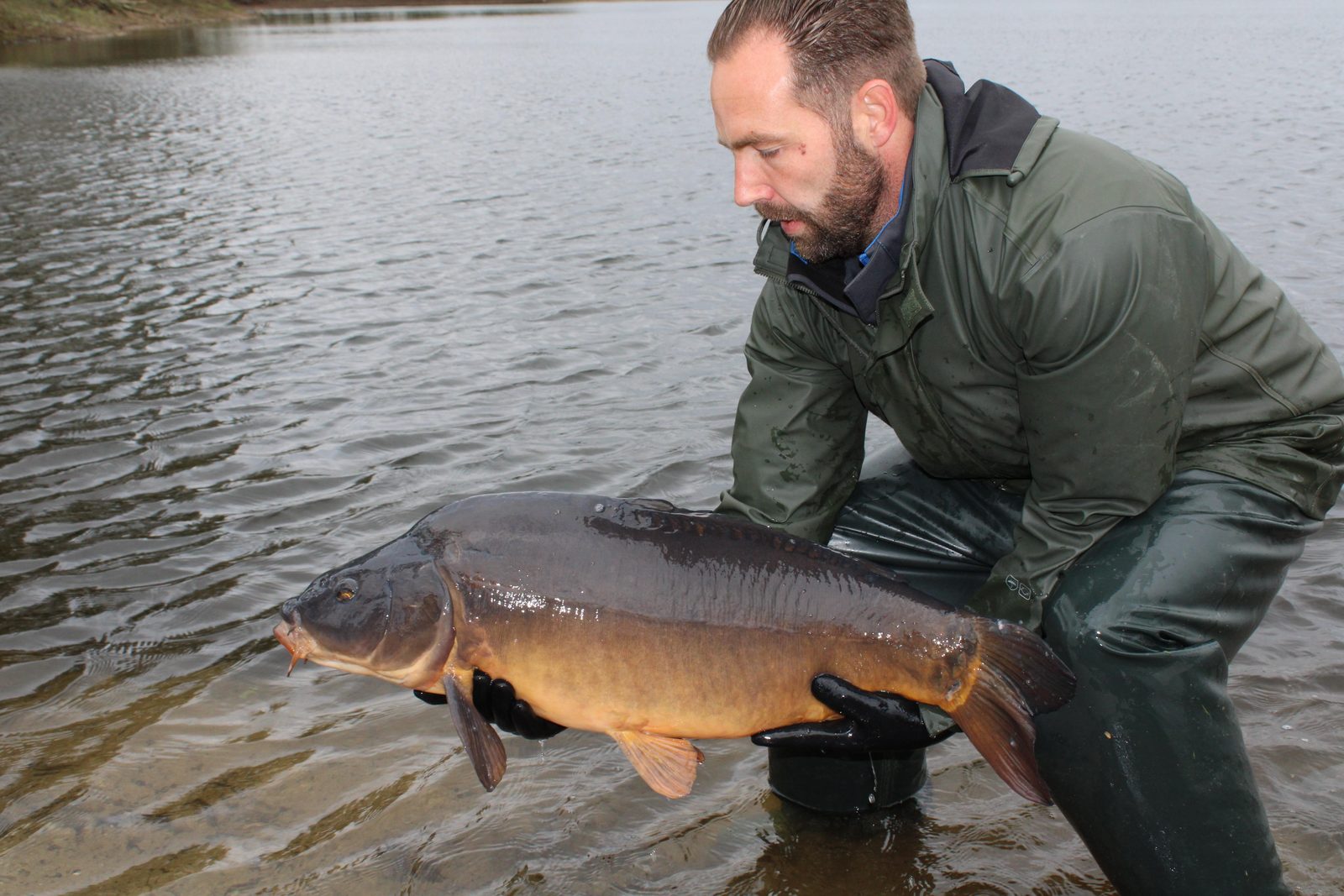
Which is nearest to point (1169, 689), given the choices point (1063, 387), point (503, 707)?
point (1063, 387)

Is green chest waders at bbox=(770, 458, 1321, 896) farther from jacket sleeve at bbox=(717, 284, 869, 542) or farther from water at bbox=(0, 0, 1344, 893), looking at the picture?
jacket sleeve at bbox=(717, 284, 869, 542)

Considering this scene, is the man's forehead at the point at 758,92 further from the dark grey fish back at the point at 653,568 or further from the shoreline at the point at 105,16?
the shoreline at the point at 105,16

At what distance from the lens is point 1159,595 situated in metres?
2.49

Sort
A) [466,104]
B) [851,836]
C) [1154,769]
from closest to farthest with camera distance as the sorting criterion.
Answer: [1154,769] → [851,836] → [466,104]

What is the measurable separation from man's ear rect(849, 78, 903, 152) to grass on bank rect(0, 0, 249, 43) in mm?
35779

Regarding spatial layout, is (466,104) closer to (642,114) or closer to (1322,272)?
(642,114)

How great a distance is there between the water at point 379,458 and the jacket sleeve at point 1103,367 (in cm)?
104

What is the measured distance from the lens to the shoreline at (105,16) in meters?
33.4

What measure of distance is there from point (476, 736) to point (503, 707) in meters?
0.10

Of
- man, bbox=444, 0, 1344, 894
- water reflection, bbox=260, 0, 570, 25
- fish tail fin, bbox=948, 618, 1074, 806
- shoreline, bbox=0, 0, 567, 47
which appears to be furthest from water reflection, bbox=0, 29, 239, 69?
fish tail fin, bbox=948, 618, 1074, 806

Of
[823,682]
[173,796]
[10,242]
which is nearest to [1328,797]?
[823,682]

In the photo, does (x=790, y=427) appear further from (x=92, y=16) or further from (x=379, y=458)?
(x=92, y=16)

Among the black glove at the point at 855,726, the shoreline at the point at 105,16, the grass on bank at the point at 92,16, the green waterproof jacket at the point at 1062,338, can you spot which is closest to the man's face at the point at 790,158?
the green waterproof jacket at the point at 1062,338

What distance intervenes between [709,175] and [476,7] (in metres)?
57.9
